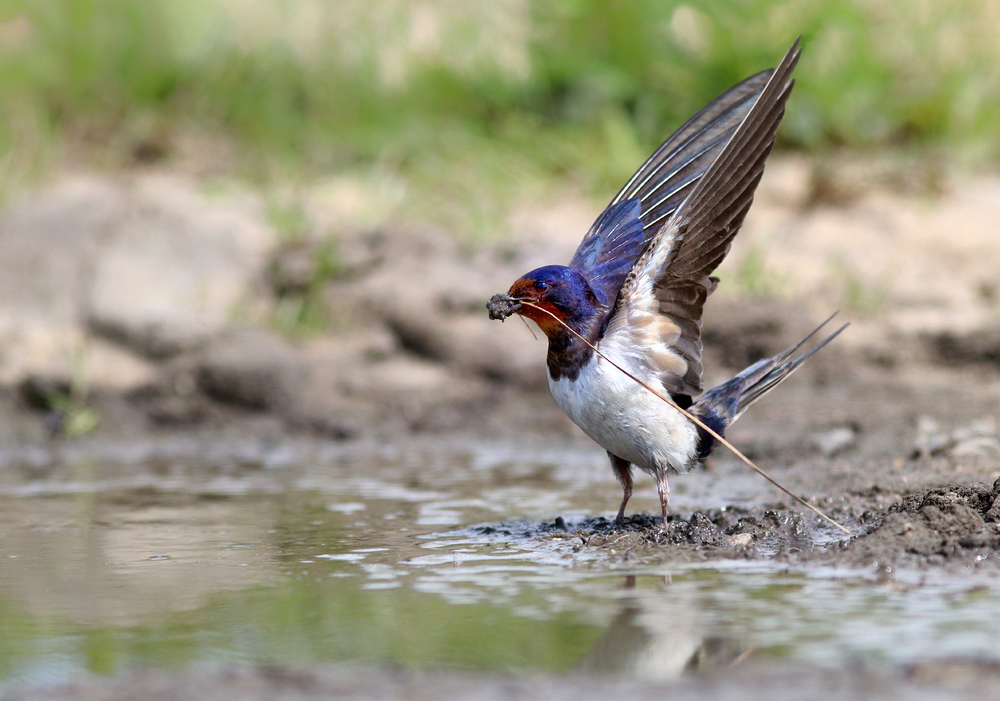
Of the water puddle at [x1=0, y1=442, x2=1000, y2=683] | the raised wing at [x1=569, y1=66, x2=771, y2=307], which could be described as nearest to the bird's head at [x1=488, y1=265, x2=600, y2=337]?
the raised wing at [x1=569, y1=66, x2=771, y2=307]

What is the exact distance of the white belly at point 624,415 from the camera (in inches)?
133

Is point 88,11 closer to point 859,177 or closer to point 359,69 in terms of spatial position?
point 359,69

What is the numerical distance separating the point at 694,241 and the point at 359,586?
131cm

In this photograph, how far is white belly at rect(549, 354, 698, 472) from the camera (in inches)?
133

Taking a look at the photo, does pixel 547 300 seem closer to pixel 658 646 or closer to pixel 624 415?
pixel 624 415

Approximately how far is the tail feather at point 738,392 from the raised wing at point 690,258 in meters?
0.15

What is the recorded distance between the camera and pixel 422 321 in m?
6.11

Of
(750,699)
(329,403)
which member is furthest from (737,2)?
(750,699)

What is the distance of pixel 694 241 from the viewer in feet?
11.1

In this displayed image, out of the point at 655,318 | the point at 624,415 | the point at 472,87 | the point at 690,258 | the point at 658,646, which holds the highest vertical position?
the point at 472,87

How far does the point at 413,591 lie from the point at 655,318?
3.60 ft

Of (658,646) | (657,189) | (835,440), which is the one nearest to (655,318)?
(657,189)

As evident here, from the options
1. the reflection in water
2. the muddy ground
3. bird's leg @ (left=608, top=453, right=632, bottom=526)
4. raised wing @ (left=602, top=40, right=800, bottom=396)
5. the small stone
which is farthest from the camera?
the muddy ground

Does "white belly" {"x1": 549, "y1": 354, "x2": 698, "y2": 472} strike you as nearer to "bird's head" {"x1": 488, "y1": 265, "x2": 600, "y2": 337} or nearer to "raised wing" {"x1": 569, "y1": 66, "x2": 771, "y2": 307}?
"bird's head" {"x1": 488, "y1": 265, "x2": 600, "y2": 337}
